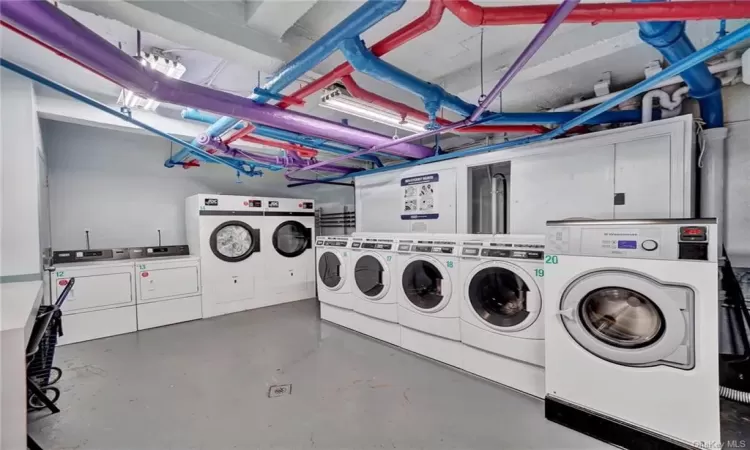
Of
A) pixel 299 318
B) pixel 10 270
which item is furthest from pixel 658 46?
pixel 10 270

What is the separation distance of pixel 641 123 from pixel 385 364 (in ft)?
8.74

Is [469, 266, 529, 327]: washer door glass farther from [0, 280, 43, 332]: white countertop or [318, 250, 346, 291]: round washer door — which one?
[0, 280, 43, 332]: white countertop

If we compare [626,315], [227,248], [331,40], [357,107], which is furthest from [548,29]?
[227,248]

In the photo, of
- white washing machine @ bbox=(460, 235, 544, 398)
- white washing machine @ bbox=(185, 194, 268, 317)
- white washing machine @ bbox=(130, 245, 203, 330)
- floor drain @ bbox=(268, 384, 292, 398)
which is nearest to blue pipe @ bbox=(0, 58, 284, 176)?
white washing machine @ bbox=(185, 194, 268, 317)

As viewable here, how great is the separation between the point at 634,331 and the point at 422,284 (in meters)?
1.62

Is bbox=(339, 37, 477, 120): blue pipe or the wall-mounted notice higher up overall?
bbox=(339, 37, 477, 120): blue pipe

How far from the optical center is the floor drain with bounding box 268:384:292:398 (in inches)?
89.8

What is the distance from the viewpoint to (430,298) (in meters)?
2.96

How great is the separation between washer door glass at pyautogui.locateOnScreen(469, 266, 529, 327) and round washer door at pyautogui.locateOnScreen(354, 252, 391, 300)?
0.92m

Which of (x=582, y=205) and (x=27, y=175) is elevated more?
(x=27, y=175)

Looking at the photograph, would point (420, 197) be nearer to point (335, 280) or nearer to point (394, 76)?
point (335, 280)

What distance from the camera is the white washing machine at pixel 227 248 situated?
418 centimetres

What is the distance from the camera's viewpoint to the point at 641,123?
7.59 ft

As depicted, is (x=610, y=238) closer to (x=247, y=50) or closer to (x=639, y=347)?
(x=639, y=347)
